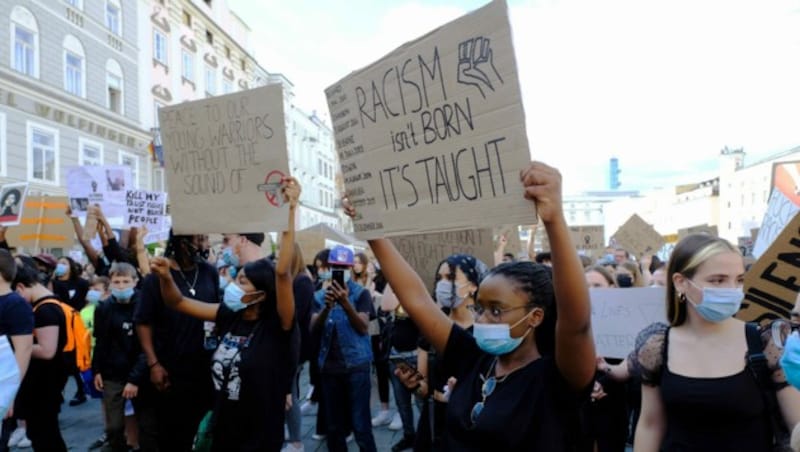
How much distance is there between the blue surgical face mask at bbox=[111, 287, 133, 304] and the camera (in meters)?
5.76

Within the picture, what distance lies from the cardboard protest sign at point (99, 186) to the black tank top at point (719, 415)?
271 inches

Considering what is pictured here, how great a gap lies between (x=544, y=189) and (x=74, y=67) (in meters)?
26.4

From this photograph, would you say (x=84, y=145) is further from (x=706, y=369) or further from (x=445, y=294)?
(x=706, y=369)

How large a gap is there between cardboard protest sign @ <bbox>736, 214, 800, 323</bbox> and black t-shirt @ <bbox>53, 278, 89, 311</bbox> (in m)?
8.86

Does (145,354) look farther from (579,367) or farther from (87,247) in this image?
(579,367)

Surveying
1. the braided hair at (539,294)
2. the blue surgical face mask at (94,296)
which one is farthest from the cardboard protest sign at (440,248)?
the blue surgical face mask at (94,296)

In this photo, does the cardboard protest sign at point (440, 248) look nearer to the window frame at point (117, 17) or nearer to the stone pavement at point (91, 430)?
the stone pavement at point (91, 430)

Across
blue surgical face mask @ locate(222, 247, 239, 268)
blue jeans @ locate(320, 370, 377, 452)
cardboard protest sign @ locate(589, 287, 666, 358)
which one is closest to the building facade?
blue surgical face mask @ locate(222, 247, 239, 268)

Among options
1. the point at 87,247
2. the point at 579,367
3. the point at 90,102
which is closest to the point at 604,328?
the point at 579,367

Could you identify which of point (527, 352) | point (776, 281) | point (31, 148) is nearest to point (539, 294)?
point (527, 352)

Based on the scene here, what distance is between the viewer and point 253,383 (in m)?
3.80

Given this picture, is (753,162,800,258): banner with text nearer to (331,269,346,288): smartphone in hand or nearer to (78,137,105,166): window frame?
(331,269,346,288): smartphone in hand

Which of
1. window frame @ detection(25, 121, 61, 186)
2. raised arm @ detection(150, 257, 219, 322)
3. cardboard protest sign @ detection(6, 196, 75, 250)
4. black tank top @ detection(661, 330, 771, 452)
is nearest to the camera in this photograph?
black tank top @ detection(661, 330, 771, 452)

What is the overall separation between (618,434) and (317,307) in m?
3.92
